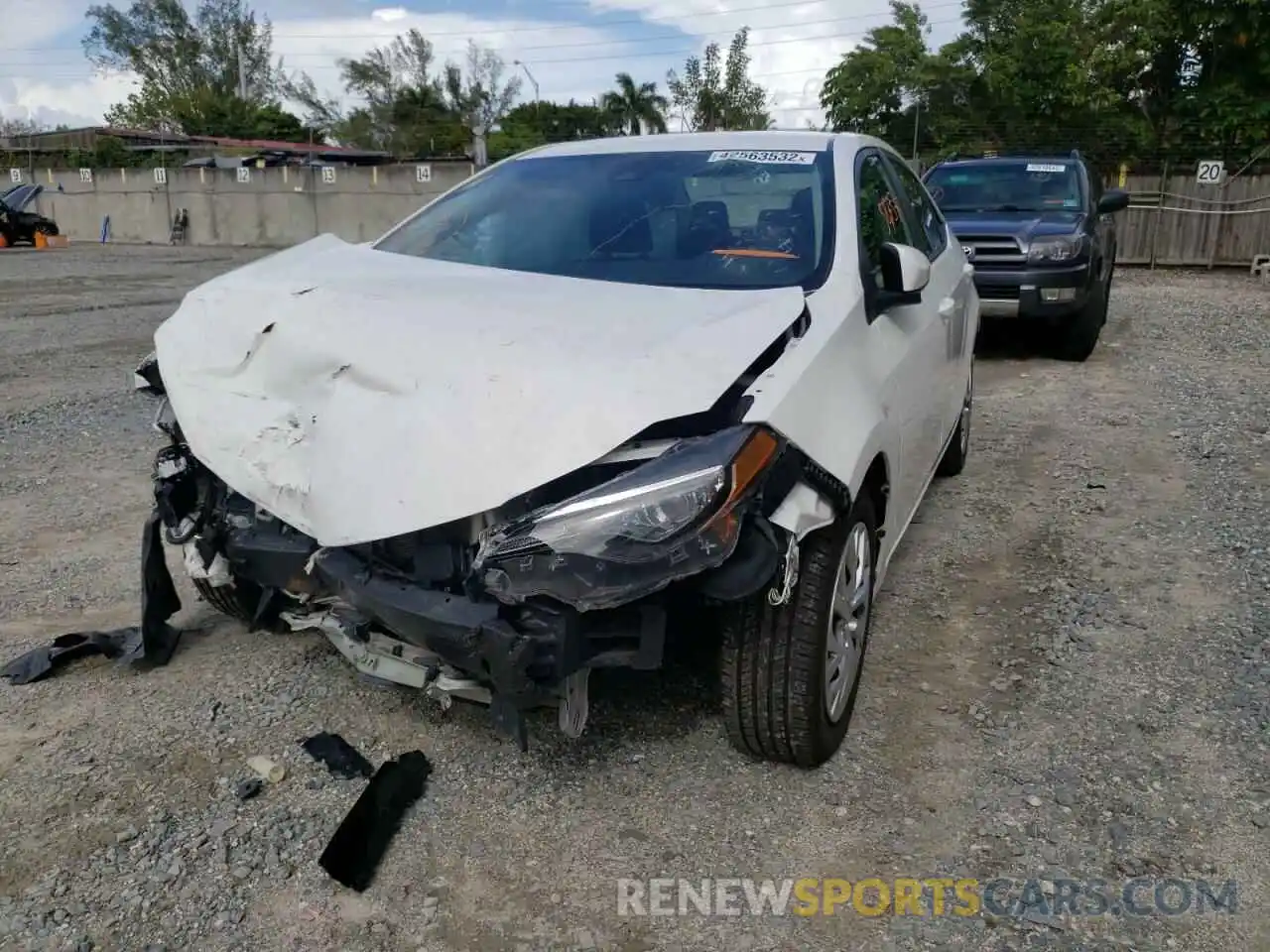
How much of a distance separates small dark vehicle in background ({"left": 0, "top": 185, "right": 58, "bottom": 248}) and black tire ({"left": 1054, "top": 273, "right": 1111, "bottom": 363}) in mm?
26041

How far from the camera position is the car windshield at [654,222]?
10.8ft

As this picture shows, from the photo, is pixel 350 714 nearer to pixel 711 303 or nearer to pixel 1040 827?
pixel 711 303

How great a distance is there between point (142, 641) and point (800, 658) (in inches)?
88.0

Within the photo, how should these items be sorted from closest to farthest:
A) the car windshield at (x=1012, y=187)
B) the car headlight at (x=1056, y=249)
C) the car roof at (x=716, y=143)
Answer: the car roof at (x=716, y=143)
the car headlight at (x=1056, y=249)
the car windshield at (x=1012, y=187)

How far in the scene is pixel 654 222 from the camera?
353cm

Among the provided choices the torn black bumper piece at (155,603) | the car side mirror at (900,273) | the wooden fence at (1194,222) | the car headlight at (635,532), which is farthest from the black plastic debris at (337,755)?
the wooden fence at (1194,222)

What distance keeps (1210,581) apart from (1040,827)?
209 cm

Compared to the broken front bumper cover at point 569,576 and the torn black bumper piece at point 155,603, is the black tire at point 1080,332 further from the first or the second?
the torn black bumper piece at point 155,603

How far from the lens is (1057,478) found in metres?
5.70

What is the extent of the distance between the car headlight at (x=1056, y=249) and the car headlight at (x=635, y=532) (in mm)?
7293

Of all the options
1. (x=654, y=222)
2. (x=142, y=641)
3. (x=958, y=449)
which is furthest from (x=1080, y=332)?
(x=142, y=641)

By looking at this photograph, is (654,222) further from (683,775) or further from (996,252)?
(996,252)

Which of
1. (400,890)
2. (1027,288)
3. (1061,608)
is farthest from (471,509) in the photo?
(1027,288)

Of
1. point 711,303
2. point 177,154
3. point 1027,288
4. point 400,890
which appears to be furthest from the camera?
point 177,154
